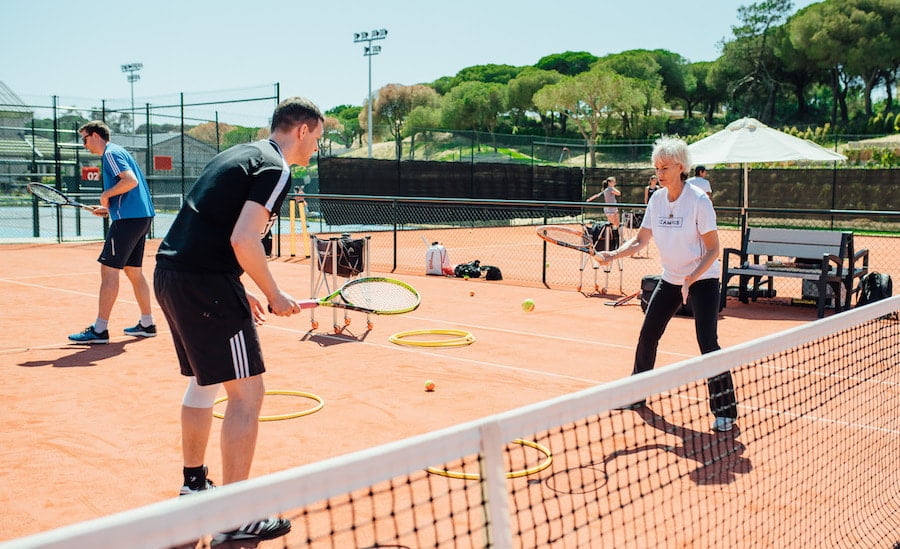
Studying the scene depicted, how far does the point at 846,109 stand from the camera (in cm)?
6488

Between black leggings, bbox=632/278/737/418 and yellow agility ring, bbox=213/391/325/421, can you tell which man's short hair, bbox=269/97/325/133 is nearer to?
yellow agility ring, bbox=213/391/325/421

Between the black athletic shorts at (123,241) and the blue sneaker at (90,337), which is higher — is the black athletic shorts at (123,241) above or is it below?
above

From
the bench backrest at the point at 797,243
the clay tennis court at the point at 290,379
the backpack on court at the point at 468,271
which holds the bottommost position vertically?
the clay tennis court at the point at 290,379

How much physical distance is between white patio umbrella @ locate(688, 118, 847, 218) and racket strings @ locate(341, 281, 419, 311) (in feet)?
26.7

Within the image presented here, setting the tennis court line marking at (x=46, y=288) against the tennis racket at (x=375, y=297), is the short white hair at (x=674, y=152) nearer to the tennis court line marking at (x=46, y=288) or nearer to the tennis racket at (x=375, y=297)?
the tennis racket at (x=375, y=297)

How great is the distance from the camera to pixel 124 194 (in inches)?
303

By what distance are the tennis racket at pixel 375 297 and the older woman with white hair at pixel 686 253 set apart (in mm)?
1791

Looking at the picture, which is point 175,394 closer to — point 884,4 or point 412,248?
point 412,248

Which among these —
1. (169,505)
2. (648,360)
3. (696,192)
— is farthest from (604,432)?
(169,505)

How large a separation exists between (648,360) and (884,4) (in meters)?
69.2

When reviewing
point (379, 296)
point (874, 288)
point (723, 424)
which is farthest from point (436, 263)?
point (723, 424)

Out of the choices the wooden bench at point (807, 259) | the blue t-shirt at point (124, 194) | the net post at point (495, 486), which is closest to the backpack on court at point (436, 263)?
the wooden bench at point (807, 259)

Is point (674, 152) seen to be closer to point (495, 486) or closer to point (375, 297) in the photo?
point (375, 297)

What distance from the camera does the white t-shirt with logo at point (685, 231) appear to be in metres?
5.29
